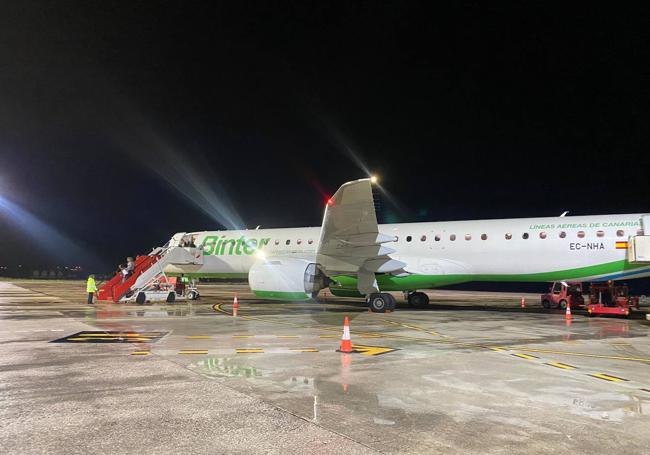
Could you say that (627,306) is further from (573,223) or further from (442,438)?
(442,438)

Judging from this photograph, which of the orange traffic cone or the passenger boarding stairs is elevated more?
the passenger boarding stairs

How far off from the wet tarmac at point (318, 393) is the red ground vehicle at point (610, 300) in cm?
668

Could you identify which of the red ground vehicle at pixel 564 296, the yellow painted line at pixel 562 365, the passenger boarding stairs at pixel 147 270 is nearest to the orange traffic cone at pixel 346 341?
the yellow painted line at pixel 562 365

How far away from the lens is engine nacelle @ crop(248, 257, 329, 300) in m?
17.0

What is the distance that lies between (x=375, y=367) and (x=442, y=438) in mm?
3331

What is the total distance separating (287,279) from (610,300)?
41.5 feet

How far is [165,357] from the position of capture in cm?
828

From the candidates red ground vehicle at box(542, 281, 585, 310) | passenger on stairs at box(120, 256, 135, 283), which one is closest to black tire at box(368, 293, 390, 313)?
red ground vehicle at box(542, 281, 585, 310)

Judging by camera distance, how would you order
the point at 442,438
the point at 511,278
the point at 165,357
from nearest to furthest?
the point at 442,438 < the point at 165,357 < the point at 511,278

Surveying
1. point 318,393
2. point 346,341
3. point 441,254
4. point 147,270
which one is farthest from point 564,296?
point 318,393

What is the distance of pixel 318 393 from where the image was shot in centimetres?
596

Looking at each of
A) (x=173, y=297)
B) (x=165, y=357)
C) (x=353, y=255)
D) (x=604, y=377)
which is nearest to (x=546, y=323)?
(x=353, y=255)

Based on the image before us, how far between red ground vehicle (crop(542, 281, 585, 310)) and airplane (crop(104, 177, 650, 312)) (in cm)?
325

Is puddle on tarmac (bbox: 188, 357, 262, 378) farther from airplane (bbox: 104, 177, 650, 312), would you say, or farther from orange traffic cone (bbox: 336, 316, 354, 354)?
airplane (bbox: 104, 177, 650, 312)
